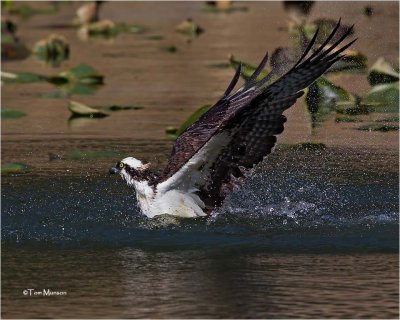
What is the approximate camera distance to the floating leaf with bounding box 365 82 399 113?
39.0 ft

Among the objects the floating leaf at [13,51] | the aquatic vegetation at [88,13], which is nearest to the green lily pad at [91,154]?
the floating leaf at [13,51]

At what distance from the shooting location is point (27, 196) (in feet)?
29.9

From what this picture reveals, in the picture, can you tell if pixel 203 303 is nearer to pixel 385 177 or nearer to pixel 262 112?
pixel 262 112

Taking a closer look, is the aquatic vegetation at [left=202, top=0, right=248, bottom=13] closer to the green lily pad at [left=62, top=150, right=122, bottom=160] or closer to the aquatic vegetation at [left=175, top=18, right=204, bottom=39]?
the aquatic vegetation at [left=175, top=18, right=204, bottom=39]

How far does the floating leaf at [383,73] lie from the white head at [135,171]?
441 centimetres

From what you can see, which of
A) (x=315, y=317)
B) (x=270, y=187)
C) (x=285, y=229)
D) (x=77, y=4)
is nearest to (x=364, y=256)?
(x=285, y=229)

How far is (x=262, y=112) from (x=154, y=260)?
54.1 inches

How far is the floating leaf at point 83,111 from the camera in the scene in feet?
40.4

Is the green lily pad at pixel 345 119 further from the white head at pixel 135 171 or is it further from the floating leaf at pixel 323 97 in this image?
the white head at pixel 135 171

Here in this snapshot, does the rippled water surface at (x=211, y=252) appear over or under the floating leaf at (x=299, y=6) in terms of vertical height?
under

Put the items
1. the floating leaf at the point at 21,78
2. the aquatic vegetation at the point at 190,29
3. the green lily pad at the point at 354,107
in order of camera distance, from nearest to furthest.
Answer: the green lily pad at the point at 354,107, the floating leaf at the point at 21,78, the aquatic vegetation at the point at 190,29

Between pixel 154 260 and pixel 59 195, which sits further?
pixel 59 195

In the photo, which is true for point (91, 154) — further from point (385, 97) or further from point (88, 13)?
point (88, 13)

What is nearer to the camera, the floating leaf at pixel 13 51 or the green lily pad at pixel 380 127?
the green lily pad at pixel 380 127
